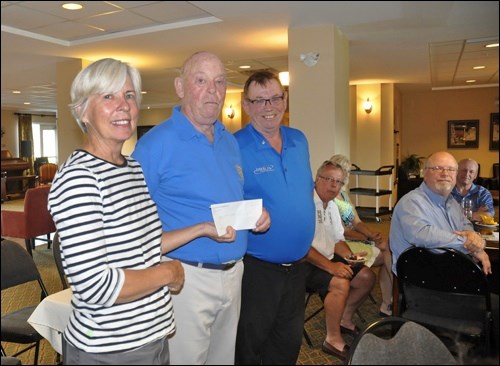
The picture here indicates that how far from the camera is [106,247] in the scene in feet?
3.12

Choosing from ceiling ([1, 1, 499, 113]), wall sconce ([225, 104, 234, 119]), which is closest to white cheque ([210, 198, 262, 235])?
ceiling ([1, 1, 499, 113])

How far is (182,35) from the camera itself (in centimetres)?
326

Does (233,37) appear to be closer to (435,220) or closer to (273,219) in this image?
(435,220)

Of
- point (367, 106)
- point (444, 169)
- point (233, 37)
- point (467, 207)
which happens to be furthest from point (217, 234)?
point (367, 106)

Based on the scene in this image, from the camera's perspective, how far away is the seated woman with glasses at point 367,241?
10.8 ft

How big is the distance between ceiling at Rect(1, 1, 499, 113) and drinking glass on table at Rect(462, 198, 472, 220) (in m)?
0.86

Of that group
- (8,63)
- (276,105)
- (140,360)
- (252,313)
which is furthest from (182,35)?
(140,360)

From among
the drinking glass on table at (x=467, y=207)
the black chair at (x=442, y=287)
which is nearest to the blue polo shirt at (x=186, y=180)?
the black chair at (x=442, y=287)

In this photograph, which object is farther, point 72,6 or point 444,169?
point 444,169

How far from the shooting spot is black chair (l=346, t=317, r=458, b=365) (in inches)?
37.1

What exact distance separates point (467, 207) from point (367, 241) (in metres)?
0.77

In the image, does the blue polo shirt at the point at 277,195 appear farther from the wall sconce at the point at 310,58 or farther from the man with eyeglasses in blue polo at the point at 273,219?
the wall sconce at the point at 310,58

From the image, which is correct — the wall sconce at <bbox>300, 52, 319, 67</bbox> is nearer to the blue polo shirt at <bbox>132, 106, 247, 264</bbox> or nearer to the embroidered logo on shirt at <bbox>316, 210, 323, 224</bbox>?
the embroidered logo on shirt at <bbox>316, 210, 323, 224</bbox>

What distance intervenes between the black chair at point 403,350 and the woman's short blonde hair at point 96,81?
0.84 meters
